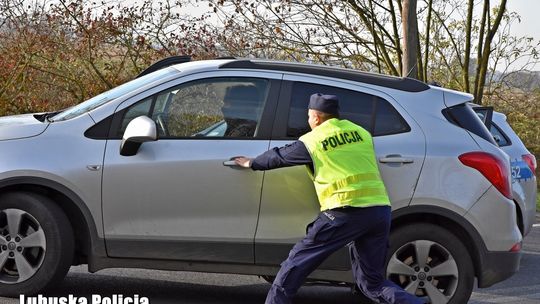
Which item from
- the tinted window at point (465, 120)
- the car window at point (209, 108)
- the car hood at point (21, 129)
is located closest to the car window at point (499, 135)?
the tinted window at point (465, 120)

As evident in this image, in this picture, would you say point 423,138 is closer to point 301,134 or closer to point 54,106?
point 301,134

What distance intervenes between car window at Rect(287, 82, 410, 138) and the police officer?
0.57 meters

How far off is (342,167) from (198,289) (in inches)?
84.3

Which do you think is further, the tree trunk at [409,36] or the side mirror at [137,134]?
the tree trunk at [409,36]

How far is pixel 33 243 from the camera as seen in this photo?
672cm

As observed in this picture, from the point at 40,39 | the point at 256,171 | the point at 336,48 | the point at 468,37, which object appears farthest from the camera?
the point at 468,37

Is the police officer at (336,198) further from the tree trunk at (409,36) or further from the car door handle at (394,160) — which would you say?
the tree trunk at (409,36)

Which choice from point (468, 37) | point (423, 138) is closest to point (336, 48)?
point (468, 37)

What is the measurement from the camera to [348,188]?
6.18m

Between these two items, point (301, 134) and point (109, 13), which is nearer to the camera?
point (301, 134)

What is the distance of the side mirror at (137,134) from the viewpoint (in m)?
6.59

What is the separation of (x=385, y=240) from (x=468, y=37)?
626 inches

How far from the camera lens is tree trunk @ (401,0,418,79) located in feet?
56.7

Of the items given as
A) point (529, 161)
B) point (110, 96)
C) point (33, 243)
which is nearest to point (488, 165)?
point (110, 96)
